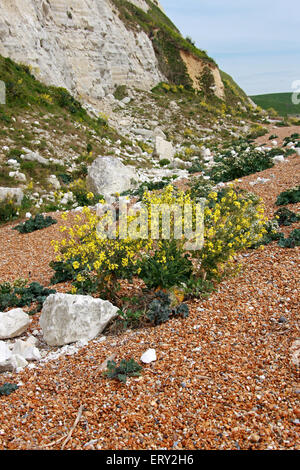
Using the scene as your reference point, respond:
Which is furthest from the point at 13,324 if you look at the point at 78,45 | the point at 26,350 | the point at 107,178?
the point at 78,45

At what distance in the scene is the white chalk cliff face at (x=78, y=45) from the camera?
20859mm

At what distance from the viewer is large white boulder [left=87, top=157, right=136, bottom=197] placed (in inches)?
528

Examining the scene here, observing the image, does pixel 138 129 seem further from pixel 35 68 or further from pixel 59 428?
pixel 59 428

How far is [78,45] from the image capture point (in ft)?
93.9

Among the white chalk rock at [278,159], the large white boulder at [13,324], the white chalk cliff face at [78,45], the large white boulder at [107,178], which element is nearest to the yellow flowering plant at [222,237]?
the large white boulder at [13,324]

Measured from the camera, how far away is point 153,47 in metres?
38.2

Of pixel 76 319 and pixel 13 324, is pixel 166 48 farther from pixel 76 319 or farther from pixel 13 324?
pixel 76 319

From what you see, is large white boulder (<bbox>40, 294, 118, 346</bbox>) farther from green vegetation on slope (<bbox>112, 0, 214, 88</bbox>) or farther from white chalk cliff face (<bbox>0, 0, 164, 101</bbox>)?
green vegetation on slope (<bbox>112, 0, 214, 88</bbox>)

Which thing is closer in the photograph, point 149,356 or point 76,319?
point 149,356

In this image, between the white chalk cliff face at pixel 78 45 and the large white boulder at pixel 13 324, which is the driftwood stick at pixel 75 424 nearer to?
the large white boulder at pixel 13 324
